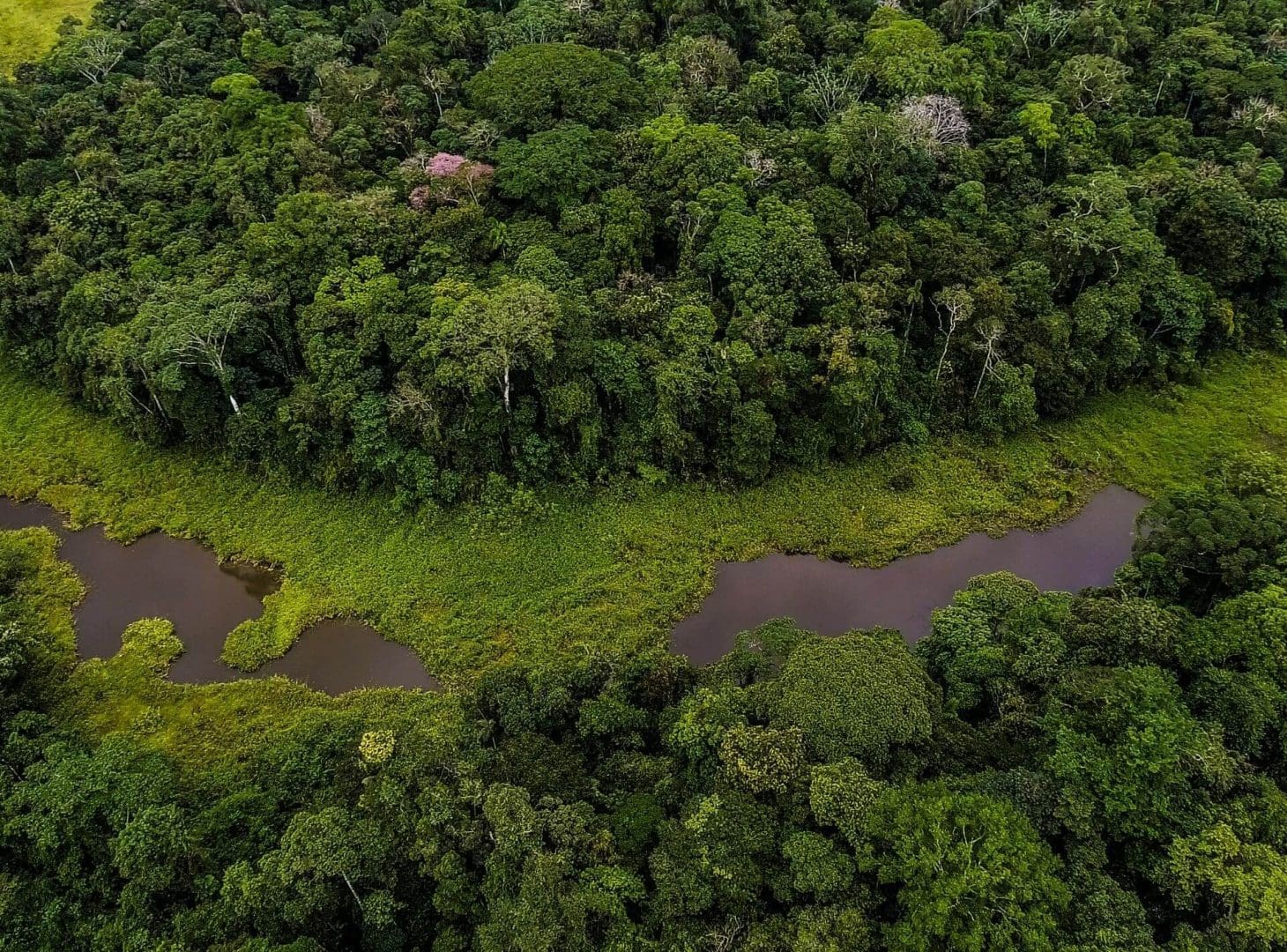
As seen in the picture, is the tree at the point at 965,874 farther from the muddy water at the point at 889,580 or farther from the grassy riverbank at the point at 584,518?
the grassy riverbank at the point at 584,518

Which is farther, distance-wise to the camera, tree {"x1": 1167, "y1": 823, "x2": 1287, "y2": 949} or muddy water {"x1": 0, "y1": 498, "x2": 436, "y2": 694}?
muddy water {"x1": 0, "y1": 498, "x2": 436, "y2": 694}

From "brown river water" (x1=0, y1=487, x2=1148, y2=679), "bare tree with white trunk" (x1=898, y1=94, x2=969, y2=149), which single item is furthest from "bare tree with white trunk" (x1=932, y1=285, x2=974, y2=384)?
"bare tree with white trunk" (x1=898, y1=94, x2=969, y2=149)

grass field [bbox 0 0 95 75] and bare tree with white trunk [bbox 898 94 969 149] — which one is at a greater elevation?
bare tree with white trunk [bbox 898 94 969 149]

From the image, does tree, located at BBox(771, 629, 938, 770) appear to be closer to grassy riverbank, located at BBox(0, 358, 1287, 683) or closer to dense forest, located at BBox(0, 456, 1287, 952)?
dense forest, located at BBox(0, 456, 1287, 952)

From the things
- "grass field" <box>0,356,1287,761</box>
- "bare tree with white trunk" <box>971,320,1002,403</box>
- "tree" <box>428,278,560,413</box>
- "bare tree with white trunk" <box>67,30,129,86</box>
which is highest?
"bare tree with white trunk" <box>67,30,129,86</box>

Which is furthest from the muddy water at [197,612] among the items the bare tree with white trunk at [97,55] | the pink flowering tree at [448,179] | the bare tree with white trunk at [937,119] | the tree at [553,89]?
the bare tree with white trunk at [937,119]

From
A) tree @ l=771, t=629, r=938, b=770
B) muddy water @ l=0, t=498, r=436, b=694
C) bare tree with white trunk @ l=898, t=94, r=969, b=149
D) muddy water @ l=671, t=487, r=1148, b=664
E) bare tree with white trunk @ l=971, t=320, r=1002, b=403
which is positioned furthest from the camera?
bare tree with white trunk @ l=898, t=94, r=969, b=149

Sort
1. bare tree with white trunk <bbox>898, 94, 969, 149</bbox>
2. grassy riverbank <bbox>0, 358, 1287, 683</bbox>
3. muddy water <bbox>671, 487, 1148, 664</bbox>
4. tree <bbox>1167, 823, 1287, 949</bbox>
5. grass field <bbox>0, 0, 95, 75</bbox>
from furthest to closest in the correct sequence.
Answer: grass field <bbox>0, 0, 95, 75</bbox> → bare tree with white trunk <bbox>898, 94, 969, 149</bbox> → grassy riverbank <bbox>0, 358, 1287, 683</bbox> → muddy water <bbox>671, 487, 1148, 664</bbox> → tree <bbox>1167, 823, 1287, 949</bbox>
